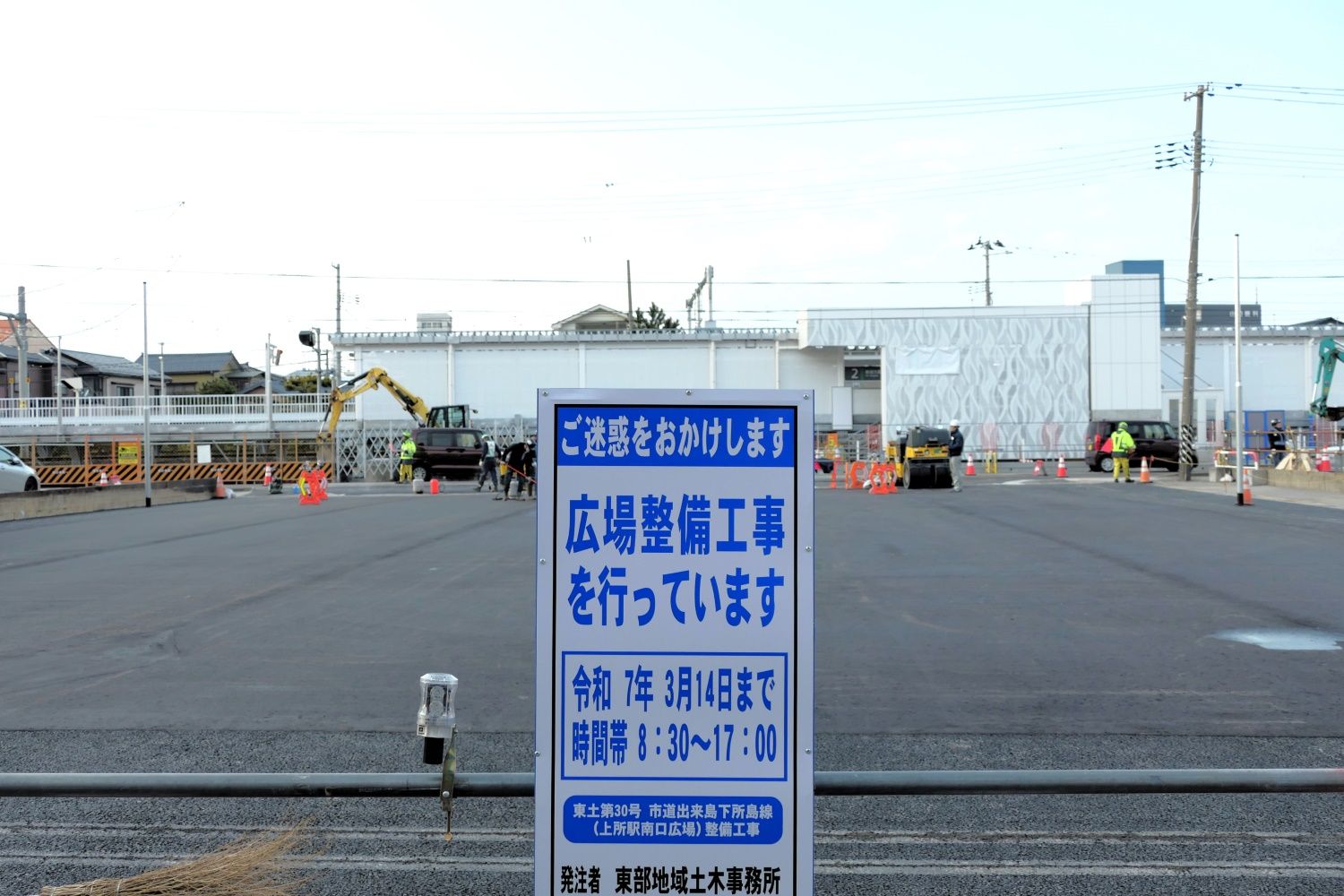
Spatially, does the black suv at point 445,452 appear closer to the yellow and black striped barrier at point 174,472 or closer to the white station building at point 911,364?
the yellow and black striped barrier at point 174,472

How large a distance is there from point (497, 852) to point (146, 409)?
30.8m

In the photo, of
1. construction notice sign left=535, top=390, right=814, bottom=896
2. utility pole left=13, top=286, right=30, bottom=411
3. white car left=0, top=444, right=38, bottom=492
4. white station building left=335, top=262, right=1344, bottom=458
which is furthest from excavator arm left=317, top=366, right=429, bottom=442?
construction notice sign left=535, top=390, right=814, bottom=896

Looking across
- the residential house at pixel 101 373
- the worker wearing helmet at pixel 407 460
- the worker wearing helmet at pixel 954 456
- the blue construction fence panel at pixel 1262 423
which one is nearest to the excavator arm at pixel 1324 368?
the blue construction fence panel at pixel 1262 423

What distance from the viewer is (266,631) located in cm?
1083

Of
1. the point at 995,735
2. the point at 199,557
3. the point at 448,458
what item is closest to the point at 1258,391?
the point at 448,458

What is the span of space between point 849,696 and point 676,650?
4.86 meters

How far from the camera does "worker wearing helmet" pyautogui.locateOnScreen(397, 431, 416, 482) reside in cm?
4253

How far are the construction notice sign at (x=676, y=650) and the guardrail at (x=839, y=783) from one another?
0.37m

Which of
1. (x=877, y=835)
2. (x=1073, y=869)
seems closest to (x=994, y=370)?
(x=877, y=835)

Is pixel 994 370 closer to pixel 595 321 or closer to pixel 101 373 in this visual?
pixel 595 321

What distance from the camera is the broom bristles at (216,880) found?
4.25 metres

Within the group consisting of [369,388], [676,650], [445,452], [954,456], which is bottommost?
[445,452]

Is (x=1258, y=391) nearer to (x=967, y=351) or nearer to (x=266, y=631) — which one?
(x=967, y=351)

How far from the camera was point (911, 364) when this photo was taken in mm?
57281
